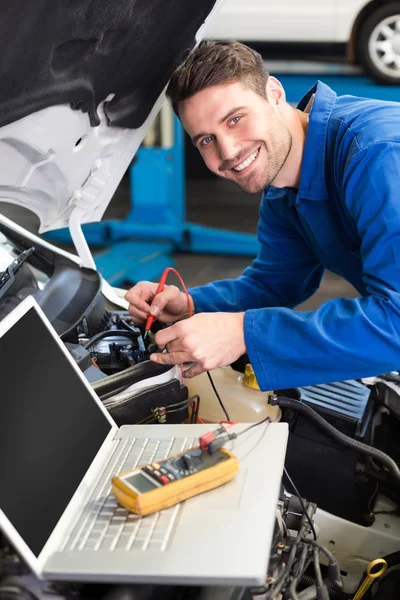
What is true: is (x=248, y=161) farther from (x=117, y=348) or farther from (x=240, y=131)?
(x=117, y=348)

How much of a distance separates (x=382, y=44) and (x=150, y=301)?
11.1 feet

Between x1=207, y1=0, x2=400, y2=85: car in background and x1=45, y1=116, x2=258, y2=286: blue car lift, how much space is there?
756mm

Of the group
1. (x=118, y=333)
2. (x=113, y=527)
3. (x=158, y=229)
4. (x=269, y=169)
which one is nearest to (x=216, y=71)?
(x=269, y=169)

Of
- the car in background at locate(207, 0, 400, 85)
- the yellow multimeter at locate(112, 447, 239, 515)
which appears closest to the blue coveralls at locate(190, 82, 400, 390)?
the yellow multimeter at locate(112, 447, 239, 515)

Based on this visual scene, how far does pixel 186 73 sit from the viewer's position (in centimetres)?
134

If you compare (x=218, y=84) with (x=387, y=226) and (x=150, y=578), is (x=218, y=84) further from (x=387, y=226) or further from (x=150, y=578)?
(x=150, y=578)

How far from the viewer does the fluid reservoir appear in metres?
1.43

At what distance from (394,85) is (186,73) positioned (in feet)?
10.4

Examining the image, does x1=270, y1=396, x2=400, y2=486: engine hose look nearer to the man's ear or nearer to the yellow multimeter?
the yellow multimeter

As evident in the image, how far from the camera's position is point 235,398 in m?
1.44

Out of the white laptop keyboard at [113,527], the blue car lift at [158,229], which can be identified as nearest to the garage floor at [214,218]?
the blue car lift at [158,229]

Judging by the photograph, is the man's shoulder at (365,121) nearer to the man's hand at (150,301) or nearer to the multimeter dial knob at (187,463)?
the man's hand at (150,301)

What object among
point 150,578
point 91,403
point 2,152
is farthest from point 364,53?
point 150,578

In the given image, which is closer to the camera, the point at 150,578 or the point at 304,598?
the point at 150,578
